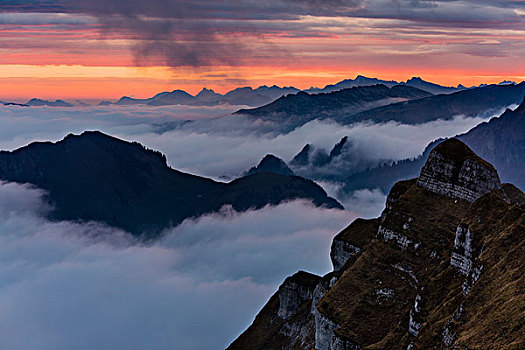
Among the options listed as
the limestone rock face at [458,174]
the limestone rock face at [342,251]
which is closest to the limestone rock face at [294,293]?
the limestone rock face at [342,251]

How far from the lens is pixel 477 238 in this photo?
72.4 metres

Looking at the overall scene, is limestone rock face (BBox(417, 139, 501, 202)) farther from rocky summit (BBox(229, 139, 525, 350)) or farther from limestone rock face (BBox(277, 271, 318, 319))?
limestone rock face (BBox(277, 271, 318, 319))

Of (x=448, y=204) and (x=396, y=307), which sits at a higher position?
(x=448, y=204)

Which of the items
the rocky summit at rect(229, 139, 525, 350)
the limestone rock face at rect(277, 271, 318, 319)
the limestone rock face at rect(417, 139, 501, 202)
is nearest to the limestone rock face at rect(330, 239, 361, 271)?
the rocky summit at rect(229, 139, 525, 350)

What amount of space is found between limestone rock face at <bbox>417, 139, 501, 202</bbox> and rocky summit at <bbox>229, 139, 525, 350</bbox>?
17 centimetres

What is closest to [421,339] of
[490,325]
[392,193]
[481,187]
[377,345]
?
[377,345]

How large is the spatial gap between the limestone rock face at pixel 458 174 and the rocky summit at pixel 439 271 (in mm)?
166

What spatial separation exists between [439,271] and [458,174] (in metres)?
24.0

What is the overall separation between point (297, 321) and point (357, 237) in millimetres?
35158

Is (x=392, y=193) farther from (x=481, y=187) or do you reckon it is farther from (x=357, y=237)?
(x=481, y=187)

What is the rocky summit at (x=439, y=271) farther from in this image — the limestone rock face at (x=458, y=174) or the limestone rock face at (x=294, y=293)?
the limestone rock face at (x=294, y=293)

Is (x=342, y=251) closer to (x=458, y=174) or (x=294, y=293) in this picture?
(x=294, y=293)

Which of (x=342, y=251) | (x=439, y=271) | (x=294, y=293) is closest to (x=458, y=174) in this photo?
(x=439, y=271)

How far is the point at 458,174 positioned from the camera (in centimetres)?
9694
